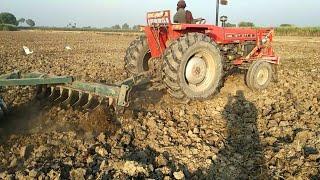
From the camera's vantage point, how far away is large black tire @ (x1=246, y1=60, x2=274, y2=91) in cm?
786

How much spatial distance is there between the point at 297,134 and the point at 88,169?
3.05 meters

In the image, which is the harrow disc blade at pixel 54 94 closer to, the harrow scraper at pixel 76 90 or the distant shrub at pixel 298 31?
the harrow scraper at pixel 76 90

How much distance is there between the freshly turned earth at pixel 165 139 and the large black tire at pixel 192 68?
0.28 meters

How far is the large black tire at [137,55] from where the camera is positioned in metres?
7.68

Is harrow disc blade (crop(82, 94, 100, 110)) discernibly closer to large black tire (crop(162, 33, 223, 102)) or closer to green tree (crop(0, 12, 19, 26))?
large black tire (crop(162, 33, 223, 102))

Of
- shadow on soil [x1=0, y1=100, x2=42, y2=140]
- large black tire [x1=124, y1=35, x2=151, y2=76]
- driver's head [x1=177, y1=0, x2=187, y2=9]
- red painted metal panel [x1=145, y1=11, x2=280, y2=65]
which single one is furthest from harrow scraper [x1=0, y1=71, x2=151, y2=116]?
driver's head [x1=177, y1=0, x2=187, y2=9]

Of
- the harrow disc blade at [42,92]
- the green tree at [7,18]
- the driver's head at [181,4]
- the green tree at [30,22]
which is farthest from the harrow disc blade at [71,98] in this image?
the green tree at [30,22]

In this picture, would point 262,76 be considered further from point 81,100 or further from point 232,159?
point 81,100

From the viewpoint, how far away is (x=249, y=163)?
14.9 ft

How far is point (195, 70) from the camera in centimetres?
674

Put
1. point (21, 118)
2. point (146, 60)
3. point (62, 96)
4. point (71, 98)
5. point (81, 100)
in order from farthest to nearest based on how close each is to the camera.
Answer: point (146, 60)
point (62, 96)
point (71, 98)
point (81, 100)
point (21, 118)

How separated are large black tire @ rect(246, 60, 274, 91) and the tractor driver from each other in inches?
67.9

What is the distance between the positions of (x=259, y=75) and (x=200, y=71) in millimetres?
1882

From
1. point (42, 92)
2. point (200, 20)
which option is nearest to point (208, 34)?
point (200, 20)
